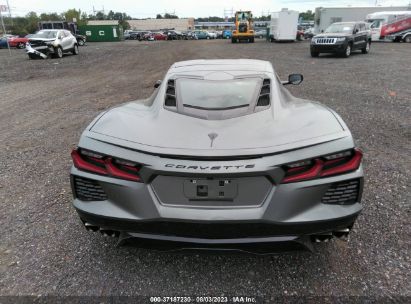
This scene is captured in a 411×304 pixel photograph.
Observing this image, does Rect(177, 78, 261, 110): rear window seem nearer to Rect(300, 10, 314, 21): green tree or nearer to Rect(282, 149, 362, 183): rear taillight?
Rect(282, 149, 362, 183): rear taillight

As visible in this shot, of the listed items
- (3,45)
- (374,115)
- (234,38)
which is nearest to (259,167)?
(374,115)

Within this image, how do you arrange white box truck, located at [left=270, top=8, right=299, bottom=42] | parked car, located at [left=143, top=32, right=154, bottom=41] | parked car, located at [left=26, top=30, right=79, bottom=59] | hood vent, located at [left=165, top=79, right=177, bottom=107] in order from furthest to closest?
parked car, located at [left=143, top=32, right=154, bottom=41]
white box truck, located at [left=270, top=8, right=299, bottom=42]
parked car, located at [left=26, top=30, right=79, bottom=59]
hood vent, located at [left=165, top=79, right=177, bottom=107]

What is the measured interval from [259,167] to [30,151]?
4.43 m

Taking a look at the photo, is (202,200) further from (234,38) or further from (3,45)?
(3,45)

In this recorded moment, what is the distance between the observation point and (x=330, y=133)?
85.0 inches

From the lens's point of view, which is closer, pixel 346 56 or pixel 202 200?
pixel 202 200

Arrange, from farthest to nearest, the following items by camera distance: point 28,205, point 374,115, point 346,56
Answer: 1. point 346,56
2. point 374,115
3. point 28,205

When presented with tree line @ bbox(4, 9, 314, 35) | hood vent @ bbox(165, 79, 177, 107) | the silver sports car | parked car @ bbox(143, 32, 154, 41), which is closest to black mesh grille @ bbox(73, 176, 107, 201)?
the silver sports car

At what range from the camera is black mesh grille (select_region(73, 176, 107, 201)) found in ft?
7.16

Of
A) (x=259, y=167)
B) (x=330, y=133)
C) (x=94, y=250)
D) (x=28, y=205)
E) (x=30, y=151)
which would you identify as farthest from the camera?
(x=30, y=151)

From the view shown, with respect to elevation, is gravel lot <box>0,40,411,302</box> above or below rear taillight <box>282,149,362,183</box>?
below

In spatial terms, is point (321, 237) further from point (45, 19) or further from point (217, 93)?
point (45, 19)

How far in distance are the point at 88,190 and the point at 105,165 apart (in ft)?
0.78

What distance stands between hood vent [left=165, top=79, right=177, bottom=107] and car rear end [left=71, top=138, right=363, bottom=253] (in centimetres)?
78
